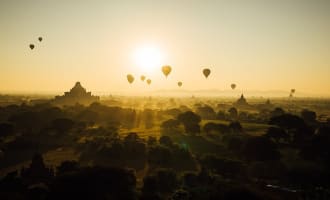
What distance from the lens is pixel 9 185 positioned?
4984 cm

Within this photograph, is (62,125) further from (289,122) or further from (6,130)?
(289,122)

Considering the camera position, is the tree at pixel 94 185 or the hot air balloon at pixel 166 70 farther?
the hot air balloon at pixel 166 70

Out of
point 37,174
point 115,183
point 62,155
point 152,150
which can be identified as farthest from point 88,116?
point 115,183

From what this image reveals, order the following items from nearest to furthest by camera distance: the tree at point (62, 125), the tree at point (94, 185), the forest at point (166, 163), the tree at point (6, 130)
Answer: the tree at point (94, 185) → the forest at point (166, 163) → the tree at point (6, 130) → the tree at point (62, 125)

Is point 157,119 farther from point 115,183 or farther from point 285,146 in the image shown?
point 115,183

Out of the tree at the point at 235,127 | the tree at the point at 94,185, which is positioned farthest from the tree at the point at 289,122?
the tree at the point at 94,185

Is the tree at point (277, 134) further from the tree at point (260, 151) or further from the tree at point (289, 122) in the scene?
the tree at point (260, 151)

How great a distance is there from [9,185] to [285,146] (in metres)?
57.5

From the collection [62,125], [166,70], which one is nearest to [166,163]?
[62,125]

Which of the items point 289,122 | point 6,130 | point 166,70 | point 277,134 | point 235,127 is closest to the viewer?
point 277,134

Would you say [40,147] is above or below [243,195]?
below

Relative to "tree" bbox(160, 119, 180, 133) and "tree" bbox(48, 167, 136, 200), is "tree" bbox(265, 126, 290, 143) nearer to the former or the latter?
"tree" bbox(160, 119, 180, 133)

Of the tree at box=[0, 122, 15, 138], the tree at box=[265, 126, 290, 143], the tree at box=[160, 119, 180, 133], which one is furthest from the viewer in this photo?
the tree at box=[160, 119, 180, 133]

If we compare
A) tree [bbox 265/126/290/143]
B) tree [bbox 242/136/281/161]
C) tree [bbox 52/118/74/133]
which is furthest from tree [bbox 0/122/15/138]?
tree [bbox 265/126/290/143]
